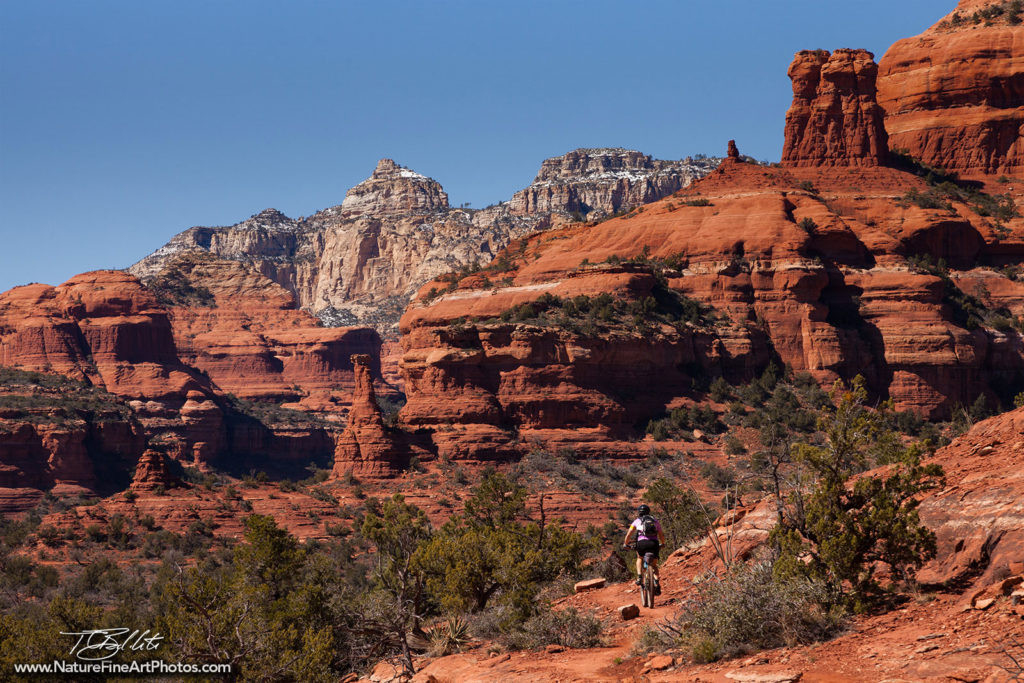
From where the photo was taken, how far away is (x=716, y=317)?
74.8 m

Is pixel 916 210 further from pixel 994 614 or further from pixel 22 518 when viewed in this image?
pixel 994 614

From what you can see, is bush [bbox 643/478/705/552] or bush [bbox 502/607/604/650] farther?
bush [bbox 643/478/705/552]

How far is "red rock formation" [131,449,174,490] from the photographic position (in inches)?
2376

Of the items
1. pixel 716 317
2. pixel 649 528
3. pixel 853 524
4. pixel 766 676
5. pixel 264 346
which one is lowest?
pixel 766 676

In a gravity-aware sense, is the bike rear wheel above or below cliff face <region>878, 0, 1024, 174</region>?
below

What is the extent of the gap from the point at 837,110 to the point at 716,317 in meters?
24.9

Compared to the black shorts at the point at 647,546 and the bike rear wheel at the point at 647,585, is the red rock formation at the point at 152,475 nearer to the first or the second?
the bike rear wheel at the point at 647,585

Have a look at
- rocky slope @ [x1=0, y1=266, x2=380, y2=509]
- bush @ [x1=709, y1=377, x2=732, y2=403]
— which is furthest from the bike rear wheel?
rocky slope @ [x1=0, y1=266, x2=380, y2=509]

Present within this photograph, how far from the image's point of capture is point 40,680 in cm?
2403

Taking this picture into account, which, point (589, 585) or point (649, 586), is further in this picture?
point (589, 585)

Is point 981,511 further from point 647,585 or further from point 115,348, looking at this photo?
point 115,348

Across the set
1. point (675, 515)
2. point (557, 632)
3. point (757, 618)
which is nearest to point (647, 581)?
point (557, 632)
